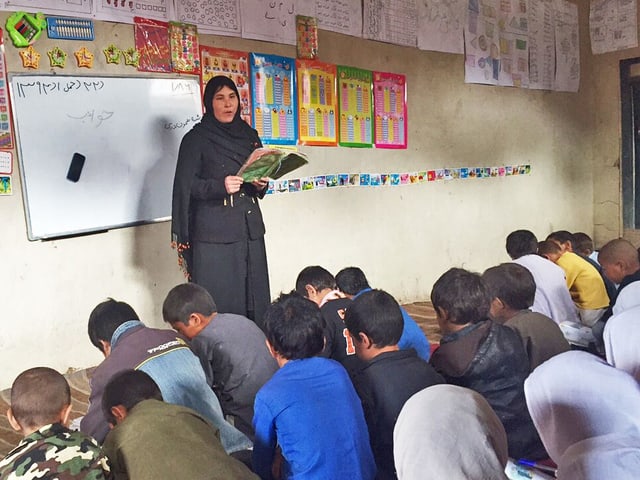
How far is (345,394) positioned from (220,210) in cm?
180

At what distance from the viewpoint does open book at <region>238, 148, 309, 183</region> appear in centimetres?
319

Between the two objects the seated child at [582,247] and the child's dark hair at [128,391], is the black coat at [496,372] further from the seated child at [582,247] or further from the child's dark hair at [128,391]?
the seated child at [582,247]

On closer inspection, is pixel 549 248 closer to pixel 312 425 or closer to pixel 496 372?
pixel 496 372

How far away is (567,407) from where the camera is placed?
60.1 inches

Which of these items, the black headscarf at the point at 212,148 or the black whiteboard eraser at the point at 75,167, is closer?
the black headscarf at the point at 212,148

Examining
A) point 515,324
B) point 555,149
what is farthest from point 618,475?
→ point 555,149

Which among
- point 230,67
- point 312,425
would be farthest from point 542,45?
point 312,425

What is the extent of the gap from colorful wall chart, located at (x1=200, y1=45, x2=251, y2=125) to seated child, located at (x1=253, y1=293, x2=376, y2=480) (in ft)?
8.75

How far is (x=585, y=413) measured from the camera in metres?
1.49

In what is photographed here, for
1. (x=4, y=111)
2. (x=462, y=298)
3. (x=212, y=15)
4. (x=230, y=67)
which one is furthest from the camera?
(x=230, y=67)

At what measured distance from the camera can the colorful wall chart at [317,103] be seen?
15.8 ft

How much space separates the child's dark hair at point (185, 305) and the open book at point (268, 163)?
822mm

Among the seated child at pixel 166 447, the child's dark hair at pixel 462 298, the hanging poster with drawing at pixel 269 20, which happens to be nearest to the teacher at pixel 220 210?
the hanging poster with drawing at pixel 269 20

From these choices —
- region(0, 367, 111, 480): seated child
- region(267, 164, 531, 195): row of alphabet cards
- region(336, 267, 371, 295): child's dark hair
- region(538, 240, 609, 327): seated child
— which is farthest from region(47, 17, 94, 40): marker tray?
region(538, 240, 609, 327): seated child
